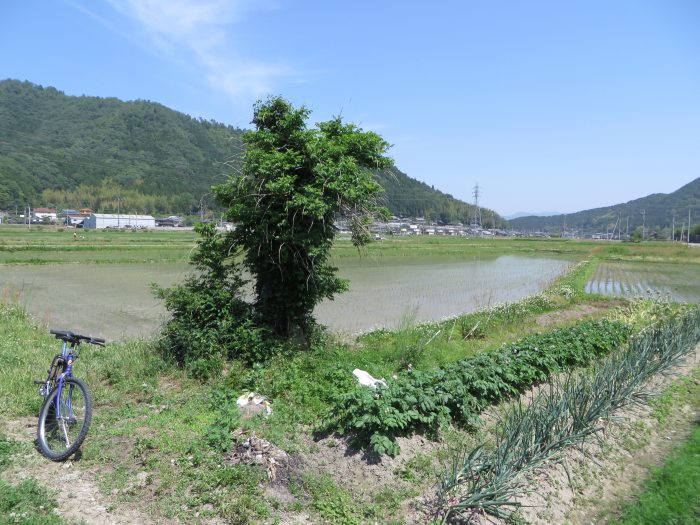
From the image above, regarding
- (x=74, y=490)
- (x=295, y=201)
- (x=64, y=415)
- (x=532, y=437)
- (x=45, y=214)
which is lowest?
(x=74, y=490)

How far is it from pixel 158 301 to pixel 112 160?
14586 centimetres

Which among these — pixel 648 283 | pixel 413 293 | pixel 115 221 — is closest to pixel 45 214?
pixel 115 221

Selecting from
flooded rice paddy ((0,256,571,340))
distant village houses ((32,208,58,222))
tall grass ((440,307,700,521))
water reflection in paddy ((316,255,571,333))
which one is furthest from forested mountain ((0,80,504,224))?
tall grass ((440,307,700,521))

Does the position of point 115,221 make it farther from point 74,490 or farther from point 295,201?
point 74,490

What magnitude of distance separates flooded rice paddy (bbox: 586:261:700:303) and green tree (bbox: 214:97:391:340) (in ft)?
56.4

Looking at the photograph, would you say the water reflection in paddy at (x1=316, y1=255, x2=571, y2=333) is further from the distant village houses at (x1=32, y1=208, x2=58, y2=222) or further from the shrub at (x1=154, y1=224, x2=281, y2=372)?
the distant village houses at (x1=32, y1=208, x2=58, y2=222)

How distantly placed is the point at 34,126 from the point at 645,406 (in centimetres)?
21002

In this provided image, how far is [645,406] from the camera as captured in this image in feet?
23.2

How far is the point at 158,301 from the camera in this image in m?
16.8

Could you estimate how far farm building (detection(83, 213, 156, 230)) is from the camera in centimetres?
8925

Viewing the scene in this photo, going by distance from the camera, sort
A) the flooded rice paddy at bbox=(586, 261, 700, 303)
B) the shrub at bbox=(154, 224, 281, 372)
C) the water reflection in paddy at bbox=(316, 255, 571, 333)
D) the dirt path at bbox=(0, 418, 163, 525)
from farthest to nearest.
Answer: the flooded rice paddy at bbox=(586, 261, 700, 303) < the water reflection in paddy at bbox=(316, 255, 571, 333) < the shrub at bbox=(154, 224, 281, 372) < the dirt path at bbox=(0, 418, 163, 525)

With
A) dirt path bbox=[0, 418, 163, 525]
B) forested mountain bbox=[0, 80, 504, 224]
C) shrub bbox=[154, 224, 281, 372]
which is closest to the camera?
dirt path bbox=[0, 418, 163, 525]

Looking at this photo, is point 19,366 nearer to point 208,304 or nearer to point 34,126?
point 208,304

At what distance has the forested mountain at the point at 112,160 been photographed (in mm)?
117625
